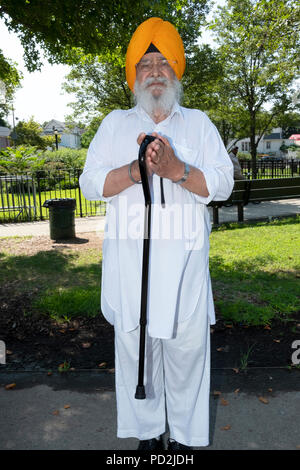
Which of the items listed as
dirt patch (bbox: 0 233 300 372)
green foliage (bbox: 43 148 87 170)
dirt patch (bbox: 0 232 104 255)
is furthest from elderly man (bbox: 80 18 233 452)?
green foliage (bbox: 43 148 87 170)

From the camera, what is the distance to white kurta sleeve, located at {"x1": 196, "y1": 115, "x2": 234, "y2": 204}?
2.08 meters

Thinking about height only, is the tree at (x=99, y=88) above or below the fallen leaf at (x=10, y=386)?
above

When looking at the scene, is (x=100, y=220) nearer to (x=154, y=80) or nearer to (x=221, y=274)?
(x=221, y=274)

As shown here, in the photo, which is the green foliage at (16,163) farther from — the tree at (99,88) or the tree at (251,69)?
the tree at (251,69)

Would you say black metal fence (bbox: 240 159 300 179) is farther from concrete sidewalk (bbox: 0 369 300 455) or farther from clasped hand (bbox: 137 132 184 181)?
clasped hand (bbox: 137 132 184 181)

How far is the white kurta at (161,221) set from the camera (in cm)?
216

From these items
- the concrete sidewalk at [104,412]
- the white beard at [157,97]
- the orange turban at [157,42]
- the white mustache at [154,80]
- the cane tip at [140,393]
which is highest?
the orange turban at [157,42]

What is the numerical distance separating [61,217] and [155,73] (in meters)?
6.43

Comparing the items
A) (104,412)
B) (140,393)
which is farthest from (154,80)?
(104,412)

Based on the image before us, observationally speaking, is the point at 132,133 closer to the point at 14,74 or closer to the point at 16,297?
the point at 16,297

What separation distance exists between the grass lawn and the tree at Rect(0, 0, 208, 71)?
3398 millimetres

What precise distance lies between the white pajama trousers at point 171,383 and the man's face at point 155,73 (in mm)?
1231

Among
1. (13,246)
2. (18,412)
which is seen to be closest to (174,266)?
(18,412)

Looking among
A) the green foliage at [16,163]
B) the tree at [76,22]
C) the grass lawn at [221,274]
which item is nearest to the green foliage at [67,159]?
the green foliage at [16,163]
